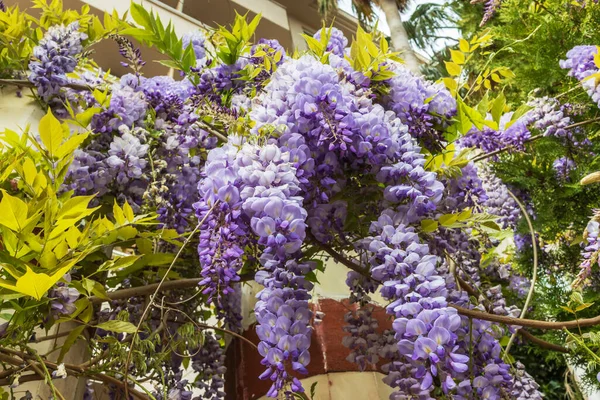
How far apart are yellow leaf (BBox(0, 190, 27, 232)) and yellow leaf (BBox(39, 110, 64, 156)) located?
0.28m

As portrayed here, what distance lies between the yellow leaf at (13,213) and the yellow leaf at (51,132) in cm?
28

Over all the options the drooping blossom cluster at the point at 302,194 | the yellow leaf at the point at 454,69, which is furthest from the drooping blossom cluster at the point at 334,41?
the yellow leaf at the point at 454,69

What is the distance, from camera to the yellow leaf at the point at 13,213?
83 cm

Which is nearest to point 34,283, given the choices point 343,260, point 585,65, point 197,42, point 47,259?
point 47,259

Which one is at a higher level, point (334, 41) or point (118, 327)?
point (334, 41)

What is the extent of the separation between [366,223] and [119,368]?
663 mm

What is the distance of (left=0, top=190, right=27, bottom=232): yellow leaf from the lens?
2.74 feet

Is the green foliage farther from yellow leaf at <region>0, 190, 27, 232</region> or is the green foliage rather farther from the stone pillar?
the stone pillar

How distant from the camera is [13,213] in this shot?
33.3 inches

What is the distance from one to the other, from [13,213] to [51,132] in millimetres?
300

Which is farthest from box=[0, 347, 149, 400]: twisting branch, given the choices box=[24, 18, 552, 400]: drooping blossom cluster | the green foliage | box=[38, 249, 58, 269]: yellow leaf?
box=[24, 18, 552, 400]: drooping blossom cluster

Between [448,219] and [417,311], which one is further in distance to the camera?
[448,219]

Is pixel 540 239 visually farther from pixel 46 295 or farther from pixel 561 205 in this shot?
pixel 46 295

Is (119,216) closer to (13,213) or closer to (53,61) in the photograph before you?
(13,213)
